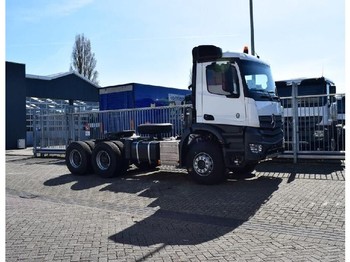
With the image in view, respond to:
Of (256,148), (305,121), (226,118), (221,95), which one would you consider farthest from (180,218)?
(305,121)

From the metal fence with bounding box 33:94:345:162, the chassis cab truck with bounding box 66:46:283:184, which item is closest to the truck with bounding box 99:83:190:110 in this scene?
the metal fence with bounding box 33:94:345:162

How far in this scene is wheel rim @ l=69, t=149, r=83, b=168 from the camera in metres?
11.8

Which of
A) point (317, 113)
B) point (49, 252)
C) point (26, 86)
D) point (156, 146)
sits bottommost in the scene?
point (49, 252)

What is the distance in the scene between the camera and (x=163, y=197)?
8.20 m

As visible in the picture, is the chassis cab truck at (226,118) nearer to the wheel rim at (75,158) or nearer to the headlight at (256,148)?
the headlight at (256,148)

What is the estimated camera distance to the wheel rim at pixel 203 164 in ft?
29.8

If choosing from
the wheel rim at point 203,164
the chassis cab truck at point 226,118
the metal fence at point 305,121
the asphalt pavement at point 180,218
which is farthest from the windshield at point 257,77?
the asphalt pavement at point 180,218

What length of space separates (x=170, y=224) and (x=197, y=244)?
Answer: 112cm

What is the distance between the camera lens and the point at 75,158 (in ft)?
39.3

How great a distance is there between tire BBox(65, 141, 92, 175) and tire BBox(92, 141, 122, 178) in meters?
0.38

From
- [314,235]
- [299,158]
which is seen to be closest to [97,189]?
[314,235]

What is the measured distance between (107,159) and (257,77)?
4.99 meters

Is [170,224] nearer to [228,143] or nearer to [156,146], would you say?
[228,143]

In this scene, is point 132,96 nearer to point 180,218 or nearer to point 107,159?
point 107,159
